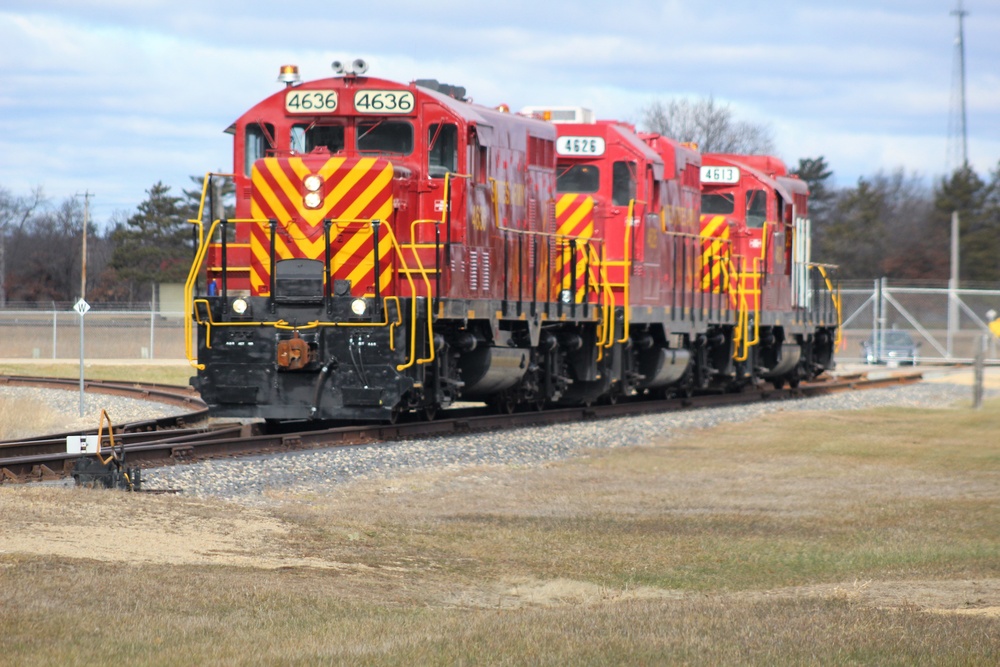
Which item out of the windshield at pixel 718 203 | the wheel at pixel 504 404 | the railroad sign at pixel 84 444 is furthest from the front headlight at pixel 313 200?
the windshield at pixel 718 203

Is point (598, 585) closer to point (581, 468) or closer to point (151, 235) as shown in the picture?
point (581, 468)

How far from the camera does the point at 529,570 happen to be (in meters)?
9.33

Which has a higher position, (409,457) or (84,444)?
(84,444)

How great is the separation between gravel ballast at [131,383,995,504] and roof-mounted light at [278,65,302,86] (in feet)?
15.1

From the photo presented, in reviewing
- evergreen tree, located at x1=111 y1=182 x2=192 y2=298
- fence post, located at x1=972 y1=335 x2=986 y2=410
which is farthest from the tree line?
fence post, located at x1=972 y1=335 x2=986 y2=410

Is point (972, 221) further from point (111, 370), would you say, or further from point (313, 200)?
point (313, 200)

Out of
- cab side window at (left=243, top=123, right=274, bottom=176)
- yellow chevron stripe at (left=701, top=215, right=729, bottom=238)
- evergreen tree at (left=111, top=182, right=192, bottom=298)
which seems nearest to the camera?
cab side window at (left=243, top=123, right=274, bottom=176)

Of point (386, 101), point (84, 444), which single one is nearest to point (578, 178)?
point (386, 101)

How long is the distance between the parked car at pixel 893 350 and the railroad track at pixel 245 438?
966 inches

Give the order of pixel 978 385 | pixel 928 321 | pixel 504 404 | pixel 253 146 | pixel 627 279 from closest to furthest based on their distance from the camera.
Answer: pixel 253 146 → pixel 504 404 → pixel 627 279 → pixel 978 385 → pixel 928 321

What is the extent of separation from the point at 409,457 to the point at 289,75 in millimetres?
5114

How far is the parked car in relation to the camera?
4538cm

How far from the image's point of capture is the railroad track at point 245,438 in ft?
40.4

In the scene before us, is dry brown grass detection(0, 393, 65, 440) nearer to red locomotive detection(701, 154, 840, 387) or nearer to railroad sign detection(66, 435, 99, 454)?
railroad sign detection(66, 435, 99, 454)
